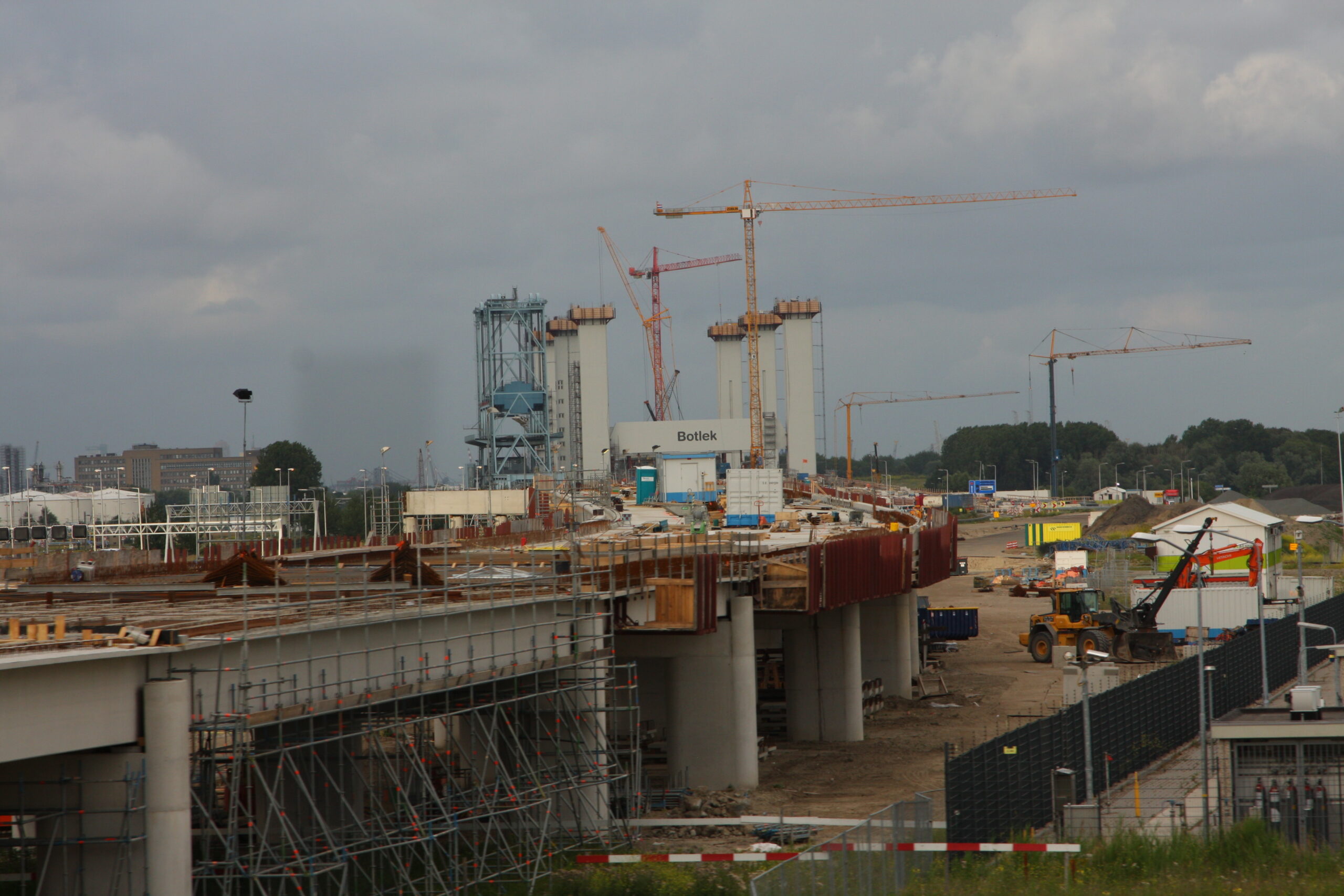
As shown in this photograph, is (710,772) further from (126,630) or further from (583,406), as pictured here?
(583,406)

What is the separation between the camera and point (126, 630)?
19422 mm

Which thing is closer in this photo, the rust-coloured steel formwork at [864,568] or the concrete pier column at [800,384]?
the rust-coloured steel formwork at [864,568]

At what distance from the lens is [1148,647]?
5522 cm

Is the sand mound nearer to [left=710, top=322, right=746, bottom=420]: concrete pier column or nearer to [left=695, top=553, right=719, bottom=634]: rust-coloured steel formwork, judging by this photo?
[left=710, top=322, right=746, bottom=420]: concrete pier column

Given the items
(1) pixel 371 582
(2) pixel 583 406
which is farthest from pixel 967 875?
(2) pixel 583 406

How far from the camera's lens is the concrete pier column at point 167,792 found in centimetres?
1844

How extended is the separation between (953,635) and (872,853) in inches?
2062

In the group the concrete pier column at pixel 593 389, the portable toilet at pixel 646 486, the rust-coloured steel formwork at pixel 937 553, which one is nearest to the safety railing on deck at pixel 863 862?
the rust-coloured steel formwork at pixel 937 553

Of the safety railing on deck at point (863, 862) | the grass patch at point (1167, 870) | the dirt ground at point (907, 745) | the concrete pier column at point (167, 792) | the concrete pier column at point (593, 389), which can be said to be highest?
the concrete pier column at point (593, 389)

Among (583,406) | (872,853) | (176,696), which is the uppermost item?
(583,406)

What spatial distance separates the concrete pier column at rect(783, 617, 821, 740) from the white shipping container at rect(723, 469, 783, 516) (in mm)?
20479

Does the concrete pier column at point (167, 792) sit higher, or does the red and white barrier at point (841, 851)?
the concrete pier column at point (167, 792)

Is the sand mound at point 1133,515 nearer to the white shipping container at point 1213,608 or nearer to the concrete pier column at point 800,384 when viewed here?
the concrete pier column at point 800,384

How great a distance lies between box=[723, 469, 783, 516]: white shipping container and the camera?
221 ft
